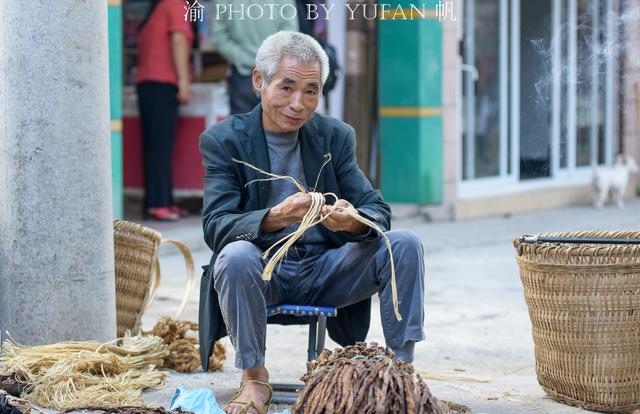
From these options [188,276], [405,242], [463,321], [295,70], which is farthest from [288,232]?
[463,321]

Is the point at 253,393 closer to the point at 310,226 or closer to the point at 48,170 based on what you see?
the point at 310,226

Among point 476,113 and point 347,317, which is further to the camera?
point 476,113

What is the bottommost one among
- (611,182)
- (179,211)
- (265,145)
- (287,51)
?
(179,211)

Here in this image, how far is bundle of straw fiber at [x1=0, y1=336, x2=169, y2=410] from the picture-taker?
428 cm

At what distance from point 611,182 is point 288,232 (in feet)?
26.9

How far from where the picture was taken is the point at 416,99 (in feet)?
33.2

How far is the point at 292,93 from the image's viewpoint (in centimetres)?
436

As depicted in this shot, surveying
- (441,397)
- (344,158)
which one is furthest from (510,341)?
(344,158)

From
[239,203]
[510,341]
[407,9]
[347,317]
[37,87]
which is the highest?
[407,9]

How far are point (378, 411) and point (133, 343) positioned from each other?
168 cm

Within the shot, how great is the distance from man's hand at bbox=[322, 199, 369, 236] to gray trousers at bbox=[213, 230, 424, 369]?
0.45ft

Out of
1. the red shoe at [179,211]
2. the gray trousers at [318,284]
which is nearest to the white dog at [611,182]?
the red shoe at [179,211]

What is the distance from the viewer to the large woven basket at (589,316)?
165 inches

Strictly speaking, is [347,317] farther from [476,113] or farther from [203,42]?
[476,113]
